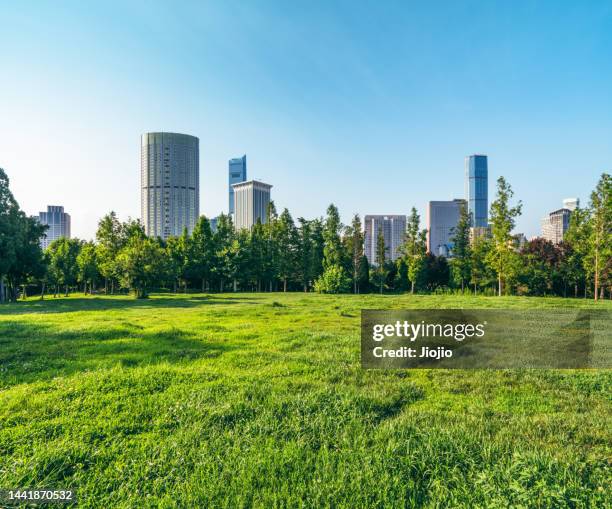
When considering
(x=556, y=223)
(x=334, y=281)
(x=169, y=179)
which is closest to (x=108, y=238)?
(x=334, y=281)

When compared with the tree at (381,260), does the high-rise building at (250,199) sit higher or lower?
higher

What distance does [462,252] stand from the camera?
42.6 m

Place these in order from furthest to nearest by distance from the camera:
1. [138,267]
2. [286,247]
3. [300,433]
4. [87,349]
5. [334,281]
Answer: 1. [286,247]
2. [334,281]
3. [138,267]
4. [87,349]
5. [300,433]

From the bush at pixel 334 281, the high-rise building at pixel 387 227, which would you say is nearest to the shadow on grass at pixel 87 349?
the bush at pixel 334 281

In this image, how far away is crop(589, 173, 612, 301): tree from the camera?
2714 cm

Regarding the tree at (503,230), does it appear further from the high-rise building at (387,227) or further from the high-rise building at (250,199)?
the high-rise building at (250,199)

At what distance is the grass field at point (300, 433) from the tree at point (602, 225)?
93.7 ft

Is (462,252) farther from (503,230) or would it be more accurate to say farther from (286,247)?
(286,247)

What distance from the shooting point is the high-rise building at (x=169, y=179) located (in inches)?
6501

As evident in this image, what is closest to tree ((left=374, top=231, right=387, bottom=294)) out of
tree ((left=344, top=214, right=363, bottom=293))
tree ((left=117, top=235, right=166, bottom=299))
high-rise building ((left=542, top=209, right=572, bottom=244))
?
tree ((left=344, top=214, right=363, bottom=293))

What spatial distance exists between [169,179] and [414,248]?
15858cm

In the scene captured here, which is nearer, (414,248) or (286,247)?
(414,248)

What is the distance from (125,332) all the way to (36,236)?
1104 inches

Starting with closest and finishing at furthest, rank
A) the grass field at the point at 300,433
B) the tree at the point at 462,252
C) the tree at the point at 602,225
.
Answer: the grass field at the point at 300,433 → the tree at the point at 602,225 → the tree at the point at 462,252
